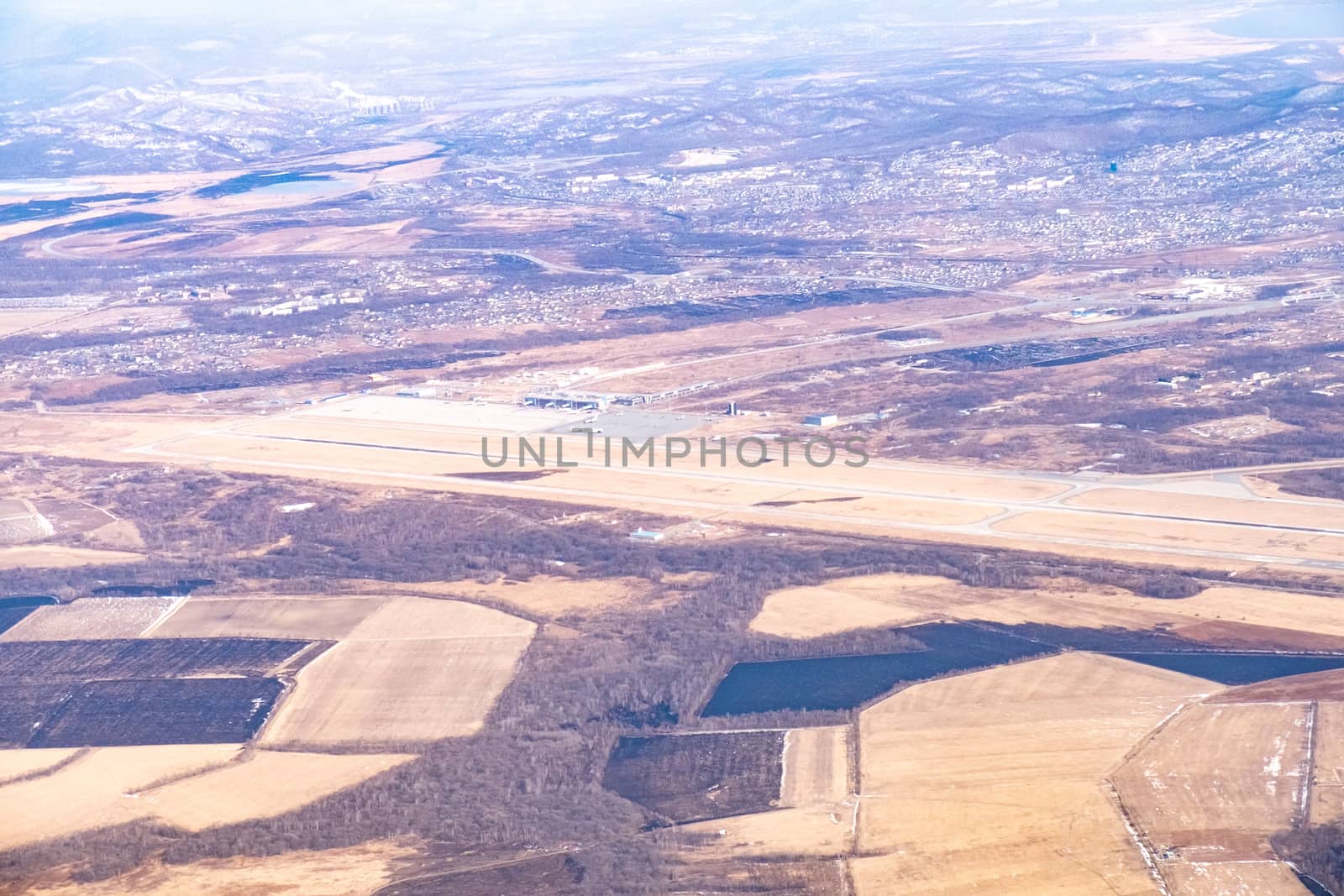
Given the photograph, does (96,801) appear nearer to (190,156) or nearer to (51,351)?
(51,351)

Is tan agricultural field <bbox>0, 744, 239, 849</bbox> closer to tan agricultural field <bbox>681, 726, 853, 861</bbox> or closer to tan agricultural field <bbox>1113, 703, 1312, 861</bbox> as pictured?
tan agricultural field <bbox>681, 726, 853, 861</bbox>

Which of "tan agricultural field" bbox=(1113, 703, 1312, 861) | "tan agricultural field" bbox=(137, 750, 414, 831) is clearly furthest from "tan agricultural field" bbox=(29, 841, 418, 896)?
"tan agricultural field" bbox=(1113, 703, 1312, 861)

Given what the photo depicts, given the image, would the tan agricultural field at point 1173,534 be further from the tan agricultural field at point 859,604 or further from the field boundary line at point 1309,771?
the field boundary line at point 1309,771

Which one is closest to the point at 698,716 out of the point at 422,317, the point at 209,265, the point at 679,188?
the point at 422,317

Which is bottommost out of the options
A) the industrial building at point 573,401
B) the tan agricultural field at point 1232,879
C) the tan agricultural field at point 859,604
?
the industrial building at point 573,401

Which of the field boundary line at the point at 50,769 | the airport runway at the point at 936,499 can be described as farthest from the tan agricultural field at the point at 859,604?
the field boundary line at the point at 50,769

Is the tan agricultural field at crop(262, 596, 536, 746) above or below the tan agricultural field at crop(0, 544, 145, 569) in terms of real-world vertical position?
above
